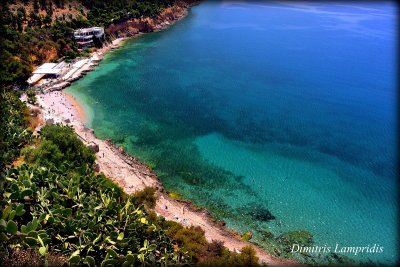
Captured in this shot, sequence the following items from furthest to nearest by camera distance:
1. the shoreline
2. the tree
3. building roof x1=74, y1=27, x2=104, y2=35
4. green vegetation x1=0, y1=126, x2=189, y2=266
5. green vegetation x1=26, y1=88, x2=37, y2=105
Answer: building roof x1=74, y1=27, x2=104, y2=35 → the tree → green vegetation x1=26, y1=88, x2=37, y2=105 → the shoreline → green vegetation x1=0, y1=126, x2=189, y2=266

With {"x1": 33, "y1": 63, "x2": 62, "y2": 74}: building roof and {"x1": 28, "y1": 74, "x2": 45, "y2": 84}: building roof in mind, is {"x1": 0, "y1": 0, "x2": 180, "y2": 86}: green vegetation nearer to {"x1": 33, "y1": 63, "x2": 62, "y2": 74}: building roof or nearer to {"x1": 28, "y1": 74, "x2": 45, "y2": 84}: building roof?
{"x1": 28, "y1": 74, "x2": 45, "y2": 84}: building roof

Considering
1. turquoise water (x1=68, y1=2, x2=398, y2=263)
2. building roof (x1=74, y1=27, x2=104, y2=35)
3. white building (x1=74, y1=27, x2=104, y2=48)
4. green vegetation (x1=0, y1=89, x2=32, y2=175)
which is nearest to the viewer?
green vegetation (x1=0, y1=89, x2=32, y2=175)

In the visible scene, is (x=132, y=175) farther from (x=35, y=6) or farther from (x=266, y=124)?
(x=35, y=6)

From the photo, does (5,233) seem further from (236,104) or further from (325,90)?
(325,90)

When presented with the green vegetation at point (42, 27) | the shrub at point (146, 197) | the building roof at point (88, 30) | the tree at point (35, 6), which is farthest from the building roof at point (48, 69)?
the shrub at point (146, 197)

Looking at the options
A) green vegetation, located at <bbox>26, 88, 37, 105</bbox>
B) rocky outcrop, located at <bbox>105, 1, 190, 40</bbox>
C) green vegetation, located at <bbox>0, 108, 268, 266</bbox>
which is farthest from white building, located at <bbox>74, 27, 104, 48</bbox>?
green vegetation, located at <bbox>0, 108, 268, 266</bbox>
